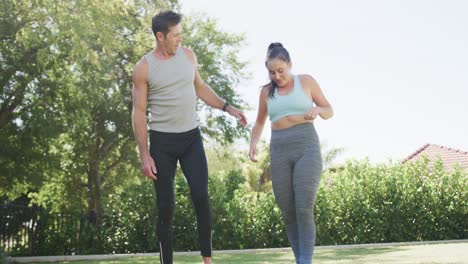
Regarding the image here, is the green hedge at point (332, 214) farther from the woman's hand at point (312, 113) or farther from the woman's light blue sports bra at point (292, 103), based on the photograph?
the woman's hand at point (312, 113)

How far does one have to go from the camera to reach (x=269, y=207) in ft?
55.7

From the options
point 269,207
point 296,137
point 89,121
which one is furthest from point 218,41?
point 296,137

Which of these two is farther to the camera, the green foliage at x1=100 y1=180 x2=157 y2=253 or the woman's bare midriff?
the green foliage at x1=100 y1=180 x2=157 y2=253

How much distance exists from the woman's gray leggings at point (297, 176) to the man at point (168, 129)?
66 centimetres

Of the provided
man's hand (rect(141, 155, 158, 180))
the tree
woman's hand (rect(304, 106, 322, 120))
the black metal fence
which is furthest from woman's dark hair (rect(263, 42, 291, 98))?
the black metal fence

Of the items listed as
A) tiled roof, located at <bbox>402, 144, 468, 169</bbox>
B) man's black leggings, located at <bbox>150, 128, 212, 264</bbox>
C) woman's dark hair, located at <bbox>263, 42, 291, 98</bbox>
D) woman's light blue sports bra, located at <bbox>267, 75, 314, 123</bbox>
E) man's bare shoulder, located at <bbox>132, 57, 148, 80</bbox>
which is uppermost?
tiled roof, located at <bbox>402, 144, 468, 169</bbox>

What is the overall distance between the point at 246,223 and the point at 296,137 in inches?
475

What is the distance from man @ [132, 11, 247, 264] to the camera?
467 centimetres

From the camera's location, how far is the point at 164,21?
4.61 m

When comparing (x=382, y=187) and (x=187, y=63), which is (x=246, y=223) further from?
(x=187, y=63)

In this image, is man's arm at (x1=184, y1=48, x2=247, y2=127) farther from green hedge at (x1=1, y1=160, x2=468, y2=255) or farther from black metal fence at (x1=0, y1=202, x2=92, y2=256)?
black metal fence at (x1=0, y1=202, x2=92, y2=256)

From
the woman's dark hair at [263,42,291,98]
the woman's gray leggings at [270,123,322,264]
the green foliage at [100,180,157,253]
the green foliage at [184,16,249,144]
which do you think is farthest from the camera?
the green foliage at [184,16,249,144]

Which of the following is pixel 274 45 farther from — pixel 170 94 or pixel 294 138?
pixel 170 94

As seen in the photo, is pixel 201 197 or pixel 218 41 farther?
pixel 218 41
